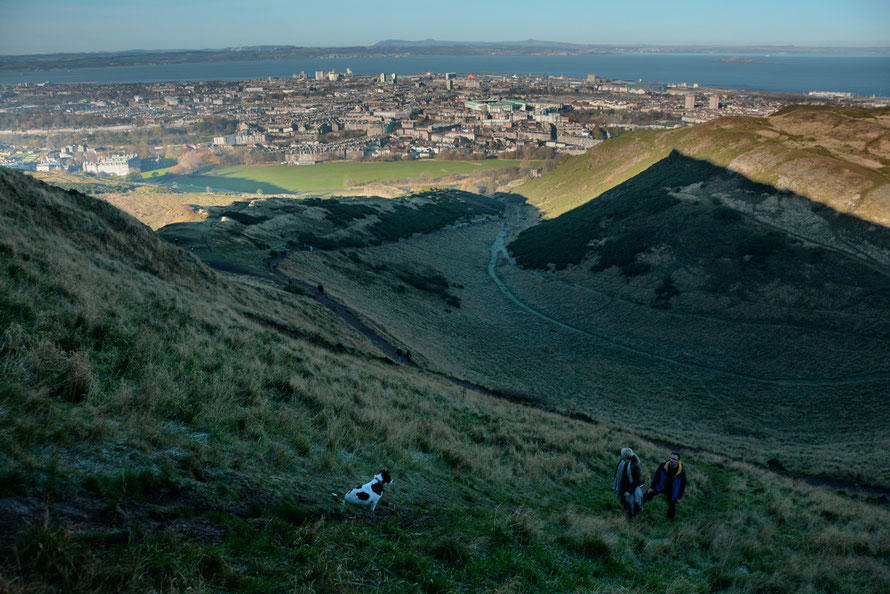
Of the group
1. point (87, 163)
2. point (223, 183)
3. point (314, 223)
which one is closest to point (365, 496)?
point (314, 223)

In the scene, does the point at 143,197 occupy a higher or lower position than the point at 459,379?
higher

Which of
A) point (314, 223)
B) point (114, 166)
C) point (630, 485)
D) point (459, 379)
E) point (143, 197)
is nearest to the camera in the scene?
point (630, 485)

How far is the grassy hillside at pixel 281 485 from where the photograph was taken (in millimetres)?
4637

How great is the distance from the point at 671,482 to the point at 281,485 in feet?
26.2

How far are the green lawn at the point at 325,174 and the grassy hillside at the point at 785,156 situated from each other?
Result: 4362 centimetres

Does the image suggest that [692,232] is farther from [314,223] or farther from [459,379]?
[314,223]

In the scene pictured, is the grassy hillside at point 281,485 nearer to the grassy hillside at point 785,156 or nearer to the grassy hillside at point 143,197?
the grassy hillside at point 785,156

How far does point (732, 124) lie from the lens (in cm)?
8006

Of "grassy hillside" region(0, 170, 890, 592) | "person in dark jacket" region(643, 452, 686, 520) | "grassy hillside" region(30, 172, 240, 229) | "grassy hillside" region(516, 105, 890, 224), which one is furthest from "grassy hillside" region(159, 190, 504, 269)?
"person in dark jacket" region(643, 452, 686, 520)

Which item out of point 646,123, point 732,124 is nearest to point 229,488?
point 732,124

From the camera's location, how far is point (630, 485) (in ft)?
32.6

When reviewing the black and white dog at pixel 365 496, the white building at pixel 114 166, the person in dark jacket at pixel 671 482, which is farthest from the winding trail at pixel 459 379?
the white building at pixel 114 166

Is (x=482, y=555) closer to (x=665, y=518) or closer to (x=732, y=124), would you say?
(x=665, y=518)

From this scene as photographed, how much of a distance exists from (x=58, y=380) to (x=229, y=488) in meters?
3.28
